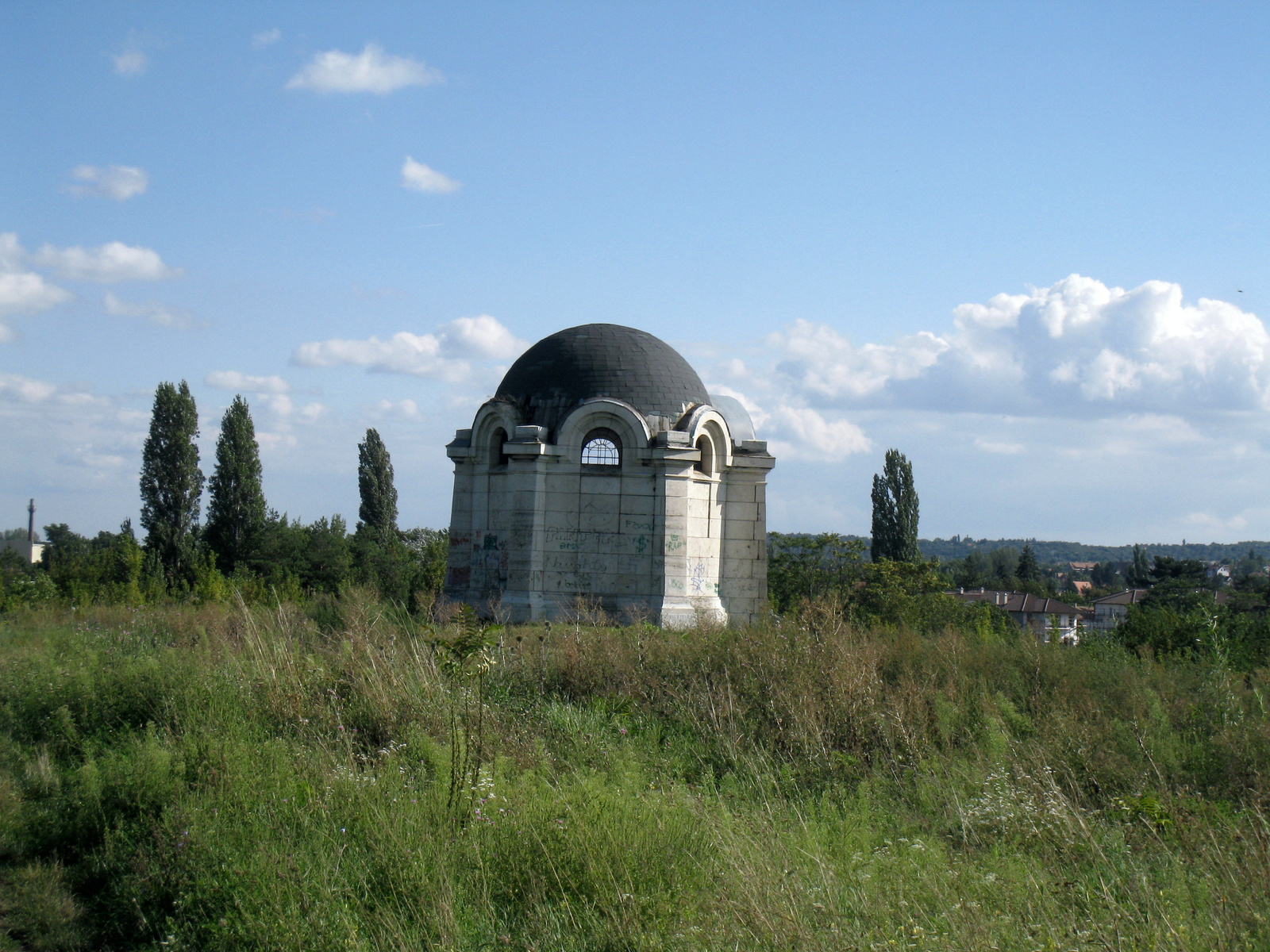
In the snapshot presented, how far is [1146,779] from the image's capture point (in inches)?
254

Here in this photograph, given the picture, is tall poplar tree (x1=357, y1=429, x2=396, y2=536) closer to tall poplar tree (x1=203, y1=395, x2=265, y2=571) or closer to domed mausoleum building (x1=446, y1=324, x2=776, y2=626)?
tall poplar tree (x1=203, y1=395, x2=265, y2=571)

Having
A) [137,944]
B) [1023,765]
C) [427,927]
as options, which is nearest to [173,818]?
[137,944]

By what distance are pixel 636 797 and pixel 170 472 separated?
115 ft

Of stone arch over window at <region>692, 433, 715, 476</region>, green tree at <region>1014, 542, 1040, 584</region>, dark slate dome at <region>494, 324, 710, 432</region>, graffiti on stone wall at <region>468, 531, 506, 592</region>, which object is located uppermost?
dark slate dome at <region>494, 324, 710, 432</region>

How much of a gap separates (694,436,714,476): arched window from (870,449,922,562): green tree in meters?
26.2

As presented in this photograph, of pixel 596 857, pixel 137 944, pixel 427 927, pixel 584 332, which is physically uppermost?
pixel 584 332

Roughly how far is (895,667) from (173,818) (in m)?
6.79

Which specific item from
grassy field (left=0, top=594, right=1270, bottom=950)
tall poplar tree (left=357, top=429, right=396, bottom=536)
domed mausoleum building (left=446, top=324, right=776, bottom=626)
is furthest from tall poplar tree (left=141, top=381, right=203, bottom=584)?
grassy field (left=0, top=594, right=1270, bottom=950)

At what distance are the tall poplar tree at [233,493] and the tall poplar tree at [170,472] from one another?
1.04 meters

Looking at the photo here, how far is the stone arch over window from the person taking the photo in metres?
16.6

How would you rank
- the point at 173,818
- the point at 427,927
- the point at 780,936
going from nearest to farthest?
1. the point at 780,936
2. the point at 427,927
3. the point at 173,818

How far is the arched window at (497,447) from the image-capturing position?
54.2 ft

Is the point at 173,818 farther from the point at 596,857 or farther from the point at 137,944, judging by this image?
the point at 596,857

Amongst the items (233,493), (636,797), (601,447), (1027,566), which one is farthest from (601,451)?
(1027,566)
